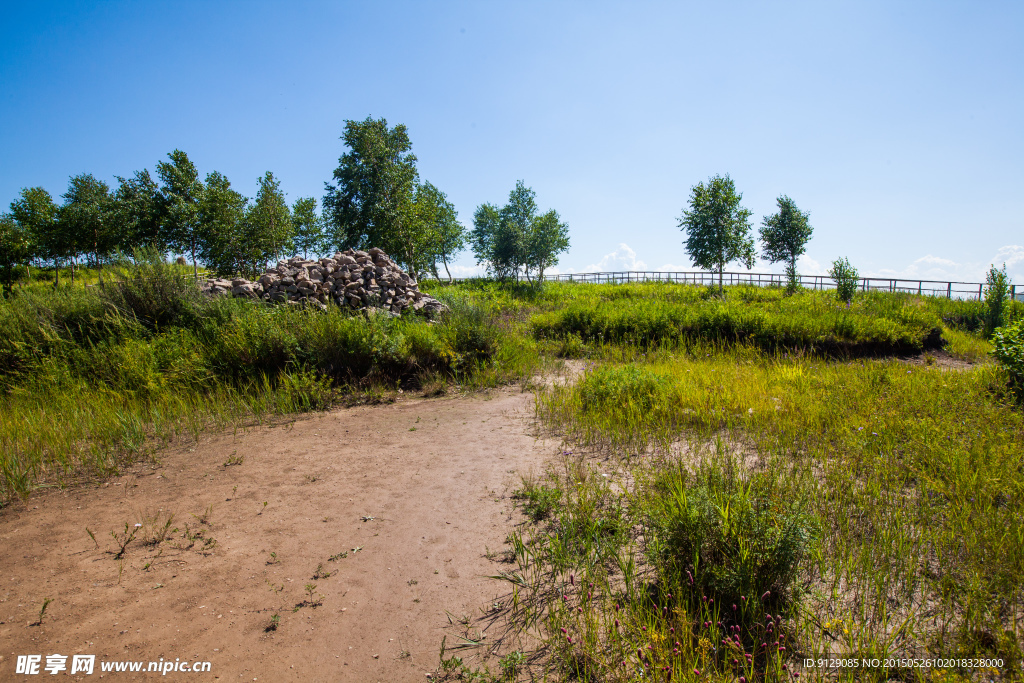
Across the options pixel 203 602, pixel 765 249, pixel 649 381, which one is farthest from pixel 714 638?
pixel 765 249

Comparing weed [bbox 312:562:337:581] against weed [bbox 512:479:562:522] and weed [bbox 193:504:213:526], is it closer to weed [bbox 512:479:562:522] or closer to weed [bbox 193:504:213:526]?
weed [bbox 193:504:213:526]

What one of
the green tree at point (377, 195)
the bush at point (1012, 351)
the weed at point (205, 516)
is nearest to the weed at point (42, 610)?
the weed at point (205, 516)

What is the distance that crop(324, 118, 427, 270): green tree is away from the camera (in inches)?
1199

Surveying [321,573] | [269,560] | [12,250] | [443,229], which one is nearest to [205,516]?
[269,560]

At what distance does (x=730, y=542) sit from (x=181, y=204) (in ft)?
147

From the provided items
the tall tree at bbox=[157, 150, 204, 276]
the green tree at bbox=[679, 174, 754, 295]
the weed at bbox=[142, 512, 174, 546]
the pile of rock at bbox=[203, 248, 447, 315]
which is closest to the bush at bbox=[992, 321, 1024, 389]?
the weed at bbox=[142, 512, 174, 546]

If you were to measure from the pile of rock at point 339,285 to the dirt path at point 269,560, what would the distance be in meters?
7.43

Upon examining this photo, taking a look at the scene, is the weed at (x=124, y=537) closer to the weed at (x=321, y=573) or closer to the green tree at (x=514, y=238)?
the weed at (x=321, y=573)

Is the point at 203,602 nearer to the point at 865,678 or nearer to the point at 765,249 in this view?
the point at 865,678

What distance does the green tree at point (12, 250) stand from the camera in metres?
35.4

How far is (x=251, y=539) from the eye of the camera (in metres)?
3.39

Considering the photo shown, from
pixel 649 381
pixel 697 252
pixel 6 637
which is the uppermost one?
pixel 697 252

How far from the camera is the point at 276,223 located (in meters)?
32.8

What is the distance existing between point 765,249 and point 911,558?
41477 millimetres
